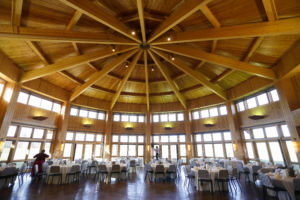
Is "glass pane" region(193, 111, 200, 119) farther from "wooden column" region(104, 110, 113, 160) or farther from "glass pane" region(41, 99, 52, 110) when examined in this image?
"glass pane" region(41, 99, 52, 110)

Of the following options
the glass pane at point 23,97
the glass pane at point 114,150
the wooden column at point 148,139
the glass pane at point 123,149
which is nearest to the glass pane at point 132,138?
the glass pane at point 123,149

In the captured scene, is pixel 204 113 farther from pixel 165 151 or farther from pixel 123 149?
pixel 123 149

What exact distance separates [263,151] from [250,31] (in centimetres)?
963

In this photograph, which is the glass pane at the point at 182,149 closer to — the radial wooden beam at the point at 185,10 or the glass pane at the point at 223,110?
the glass pane at the point at 223,110

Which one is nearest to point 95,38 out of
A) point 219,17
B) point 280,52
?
point 219,17

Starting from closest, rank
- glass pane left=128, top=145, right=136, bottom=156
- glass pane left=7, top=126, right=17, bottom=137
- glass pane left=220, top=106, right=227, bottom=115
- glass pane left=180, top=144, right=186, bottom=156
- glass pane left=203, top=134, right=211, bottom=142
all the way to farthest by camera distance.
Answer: glass pane left=7, top=126, right=17, bottom=137, glass pane left=220, top=106, right=227, bottom=115, glass pane left=203, top=134, right=211, bottom=142, glass pane left=180, top=144, right=186, bottom=156, glass pane left=128, top=145, right=136, bottom=156

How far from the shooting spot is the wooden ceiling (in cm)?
693

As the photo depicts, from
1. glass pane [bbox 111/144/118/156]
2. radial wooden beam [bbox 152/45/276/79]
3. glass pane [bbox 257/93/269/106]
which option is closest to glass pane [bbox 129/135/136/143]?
glass pane [bbox 111/144/118/156]

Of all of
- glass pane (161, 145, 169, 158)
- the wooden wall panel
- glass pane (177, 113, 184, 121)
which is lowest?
glass pane (161, 145, 169, 158)

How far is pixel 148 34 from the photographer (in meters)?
10.7

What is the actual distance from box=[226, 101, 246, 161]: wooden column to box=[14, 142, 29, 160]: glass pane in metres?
17.9

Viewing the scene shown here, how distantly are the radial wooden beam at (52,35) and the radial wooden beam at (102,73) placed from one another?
219cm

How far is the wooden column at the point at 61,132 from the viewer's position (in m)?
13.5

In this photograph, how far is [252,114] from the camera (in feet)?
41.3
